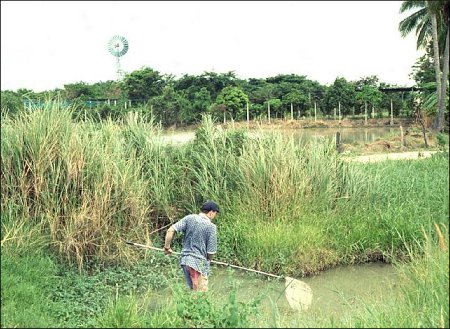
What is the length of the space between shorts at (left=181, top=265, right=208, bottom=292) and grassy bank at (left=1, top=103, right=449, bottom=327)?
1.59 ft

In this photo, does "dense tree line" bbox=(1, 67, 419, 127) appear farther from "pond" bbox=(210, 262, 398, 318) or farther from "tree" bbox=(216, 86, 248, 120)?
Result: "pond" bbox=(210, 262, 398, 318)

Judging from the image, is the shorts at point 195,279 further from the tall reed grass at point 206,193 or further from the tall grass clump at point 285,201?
the tall grass clump at point 285,201

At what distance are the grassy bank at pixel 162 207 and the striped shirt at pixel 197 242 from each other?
583 mm

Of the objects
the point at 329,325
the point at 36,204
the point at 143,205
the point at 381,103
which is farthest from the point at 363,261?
the point at 381,103

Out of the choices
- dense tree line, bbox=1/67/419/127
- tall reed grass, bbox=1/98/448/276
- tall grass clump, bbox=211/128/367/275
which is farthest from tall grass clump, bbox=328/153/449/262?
dense tree line, bbox=1/67/419/127

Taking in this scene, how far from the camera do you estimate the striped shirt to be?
5594mm

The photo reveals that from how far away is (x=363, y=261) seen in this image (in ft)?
24.2

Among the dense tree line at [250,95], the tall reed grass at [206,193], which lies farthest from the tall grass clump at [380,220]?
the dense tree line at [250,95]

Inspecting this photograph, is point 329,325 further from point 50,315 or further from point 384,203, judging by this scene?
point 384,203

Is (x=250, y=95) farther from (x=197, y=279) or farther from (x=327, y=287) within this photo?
(x=197, y=279)

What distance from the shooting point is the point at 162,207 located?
322 inches

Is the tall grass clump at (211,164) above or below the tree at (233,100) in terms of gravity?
below

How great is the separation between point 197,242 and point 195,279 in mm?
406

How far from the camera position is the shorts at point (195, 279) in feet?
18.2
